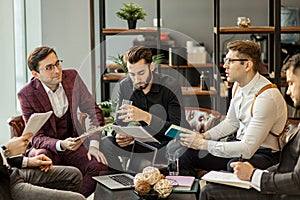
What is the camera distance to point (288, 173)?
2699 millimetres

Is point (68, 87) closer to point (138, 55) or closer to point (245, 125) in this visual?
point (138, 55)

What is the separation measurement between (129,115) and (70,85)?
514 millimetres

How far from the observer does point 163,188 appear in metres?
2.91

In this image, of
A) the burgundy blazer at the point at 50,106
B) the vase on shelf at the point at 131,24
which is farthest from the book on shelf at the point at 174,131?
the vase on shelf at the point at 131,24

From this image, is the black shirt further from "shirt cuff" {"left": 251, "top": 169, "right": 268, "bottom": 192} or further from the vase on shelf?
the vase on shelf

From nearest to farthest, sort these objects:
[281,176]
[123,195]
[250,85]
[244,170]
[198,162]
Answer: [281,176] → [244,170] → [123,195] → [250,85] → [198,162]

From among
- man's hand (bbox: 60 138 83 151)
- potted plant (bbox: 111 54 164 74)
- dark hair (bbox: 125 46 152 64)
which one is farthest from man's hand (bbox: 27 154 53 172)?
potted plant (bbox: 111 54 164 74)

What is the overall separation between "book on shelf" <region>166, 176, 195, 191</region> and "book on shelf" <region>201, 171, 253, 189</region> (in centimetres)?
15

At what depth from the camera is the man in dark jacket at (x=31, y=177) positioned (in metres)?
3.02

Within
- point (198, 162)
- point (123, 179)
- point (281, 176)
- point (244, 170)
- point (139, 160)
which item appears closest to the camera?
point (281, 176)

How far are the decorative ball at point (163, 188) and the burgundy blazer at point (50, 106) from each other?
44.0 inches

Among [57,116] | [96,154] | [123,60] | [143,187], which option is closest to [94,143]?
[96,154]

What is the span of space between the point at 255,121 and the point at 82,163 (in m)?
1.25

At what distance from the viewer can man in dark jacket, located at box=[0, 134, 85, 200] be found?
119 inches
